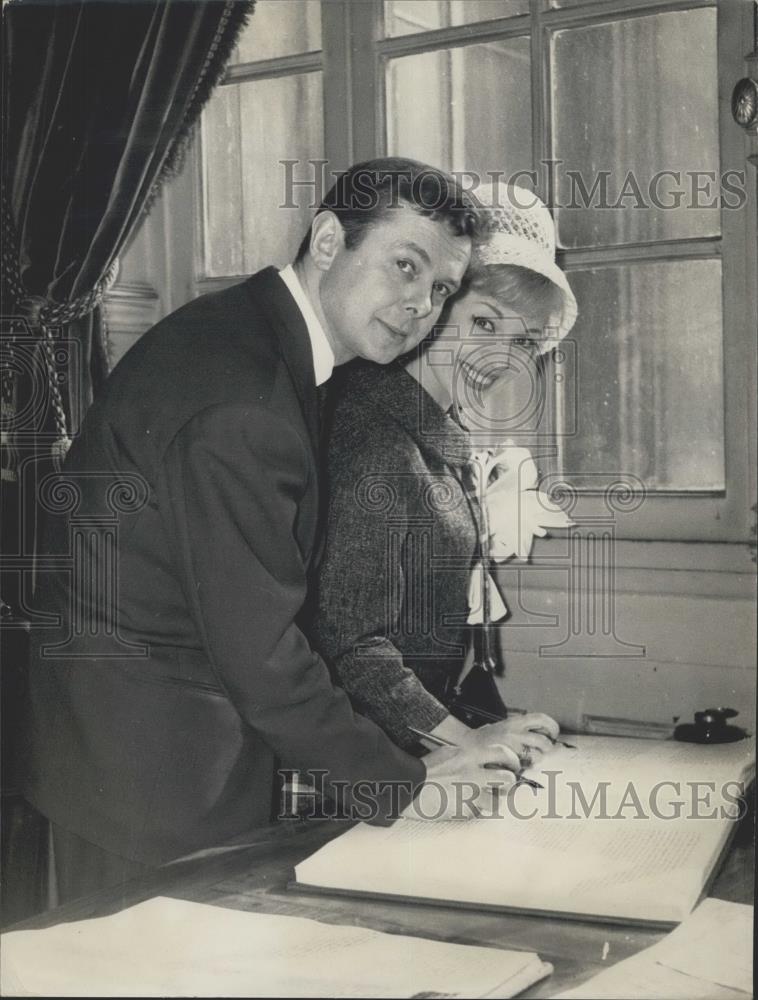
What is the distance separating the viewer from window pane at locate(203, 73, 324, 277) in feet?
5.00

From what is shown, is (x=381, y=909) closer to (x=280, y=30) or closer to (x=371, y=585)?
(x=371, y=585)

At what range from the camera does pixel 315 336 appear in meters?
1.48

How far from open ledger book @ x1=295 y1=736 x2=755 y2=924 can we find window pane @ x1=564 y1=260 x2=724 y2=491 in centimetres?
37

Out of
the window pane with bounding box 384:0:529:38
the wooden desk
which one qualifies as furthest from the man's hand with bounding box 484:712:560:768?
the window pane with bounding box 384:0:529:38

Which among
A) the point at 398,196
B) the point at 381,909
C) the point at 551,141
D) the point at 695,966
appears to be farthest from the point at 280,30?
the point at 695,966

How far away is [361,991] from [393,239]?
0.94 m

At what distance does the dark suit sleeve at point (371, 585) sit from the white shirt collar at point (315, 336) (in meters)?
0.08

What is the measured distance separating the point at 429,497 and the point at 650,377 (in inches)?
13.3

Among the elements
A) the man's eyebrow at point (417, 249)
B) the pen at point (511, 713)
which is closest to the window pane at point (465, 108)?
the man's eyebrow at point (417, 249)

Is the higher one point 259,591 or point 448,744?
point 259,591

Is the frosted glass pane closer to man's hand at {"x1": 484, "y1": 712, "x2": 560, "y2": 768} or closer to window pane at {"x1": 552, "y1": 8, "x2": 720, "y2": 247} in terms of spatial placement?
window pane at {"x1": 552, "y1": 8, "x2": 720, "y2": 247}

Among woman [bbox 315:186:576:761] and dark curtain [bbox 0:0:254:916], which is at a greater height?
dark curtain [bbox 0:0:254:916]

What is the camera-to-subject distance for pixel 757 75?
1365mm

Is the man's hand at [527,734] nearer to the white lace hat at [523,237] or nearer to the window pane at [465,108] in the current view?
the white lace hat at [523,237]
